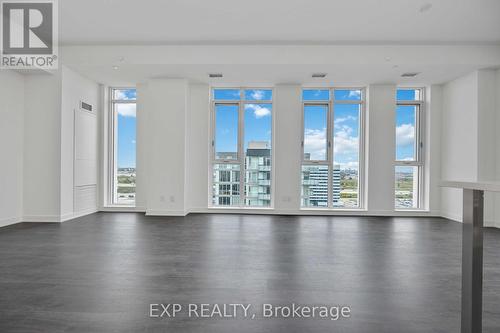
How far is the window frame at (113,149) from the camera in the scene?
23.6 ft

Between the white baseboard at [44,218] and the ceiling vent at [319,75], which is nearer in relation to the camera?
the white baseboard at [44,218]

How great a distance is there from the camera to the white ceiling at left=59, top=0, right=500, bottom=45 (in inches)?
167

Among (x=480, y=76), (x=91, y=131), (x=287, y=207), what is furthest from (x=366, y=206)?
(x=91, y=131)

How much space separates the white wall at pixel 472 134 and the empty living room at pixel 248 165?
0.12ft

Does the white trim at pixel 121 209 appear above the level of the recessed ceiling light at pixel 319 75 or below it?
below

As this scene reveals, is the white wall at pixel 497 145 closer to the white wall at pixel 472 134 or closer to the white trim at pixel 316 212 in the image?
the white wall at pixel 472 134

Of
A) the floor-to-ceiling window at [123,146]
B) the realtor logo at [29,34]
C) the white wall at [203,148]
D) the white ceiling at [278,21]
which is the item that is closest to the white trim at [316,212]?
the white wall at [203,148]

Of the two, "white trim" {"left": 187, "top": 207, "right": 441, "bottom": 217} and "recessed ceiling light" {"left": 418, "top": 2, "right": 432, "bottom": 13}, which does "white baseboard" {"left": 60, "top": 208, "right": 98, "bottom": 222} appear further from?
"recessed ceiling light" {"left": 418, "top": 2, "right": 432, "bottom": 13}

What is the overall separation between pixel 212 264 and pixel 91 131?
506 centimetres

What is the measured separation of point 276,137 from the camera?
6.89 metres

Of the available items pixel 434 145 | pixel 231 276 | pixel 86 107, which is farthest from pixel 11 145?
pixel 434 145

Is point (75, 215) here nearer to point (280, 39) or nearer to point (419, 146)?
point (280, 39)

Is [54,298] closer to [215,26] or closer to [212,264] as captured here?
[212,264]

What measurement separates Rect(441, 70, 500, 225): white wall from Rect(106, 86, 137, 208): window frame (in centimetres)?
712
